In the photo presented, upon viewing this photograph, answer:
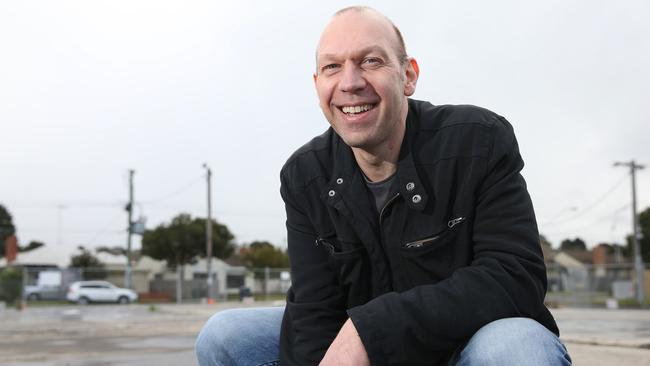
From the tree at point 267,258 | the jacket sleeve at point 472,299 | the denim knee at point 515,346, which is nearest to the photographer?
the denim knee at point 515,346

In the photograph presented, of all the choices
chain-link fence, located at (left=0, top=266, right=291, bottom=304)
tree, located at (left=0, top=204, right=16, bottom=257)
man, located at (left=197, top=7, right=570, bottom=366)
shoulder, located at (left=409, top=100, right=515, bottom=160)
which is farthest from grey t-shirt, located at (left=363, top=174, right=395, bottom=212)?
tree, located at (left=0, top=204, right=16, bottom=257)

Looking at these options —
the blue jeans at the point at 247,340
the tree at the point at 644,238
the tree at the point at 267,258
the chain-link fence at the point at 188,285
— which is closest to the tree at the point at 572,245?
the tree at the point at 644,238

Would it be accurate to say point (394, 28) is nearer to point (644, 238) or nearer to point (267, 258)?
point (267, 258)

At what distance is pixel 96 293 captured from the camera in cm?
3697

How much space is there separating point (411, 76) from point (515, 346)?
0.86m

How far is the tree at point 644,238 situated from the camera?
203 ft

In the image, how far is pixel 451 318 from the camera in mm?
1648

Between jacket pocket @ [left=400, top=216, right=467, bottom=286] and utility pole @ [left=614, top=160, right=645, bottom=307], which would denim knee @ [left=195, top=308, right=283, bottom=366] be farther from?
utility pole @ [left=614, top=160, right=645, bottom=307]

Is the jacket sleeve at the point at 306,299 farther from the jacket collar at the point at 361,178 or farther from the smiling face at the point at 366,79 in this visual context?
the smiling face at the point at 366,79

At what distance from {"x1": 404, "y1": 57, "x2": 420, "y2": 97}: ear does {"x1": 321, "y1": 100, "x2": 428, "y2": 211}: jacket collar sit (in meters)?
0.06

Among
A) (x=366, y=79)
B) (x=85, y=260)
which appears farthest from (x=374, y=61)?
(x=85, y=260)

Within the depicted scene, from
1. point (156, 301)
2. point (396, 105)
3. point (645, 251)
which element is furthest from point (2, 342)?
point (645, 251)

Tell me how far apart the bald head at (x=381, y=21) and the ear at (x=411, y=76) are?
3 cm

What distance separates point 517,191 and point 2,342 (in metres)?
9.35
